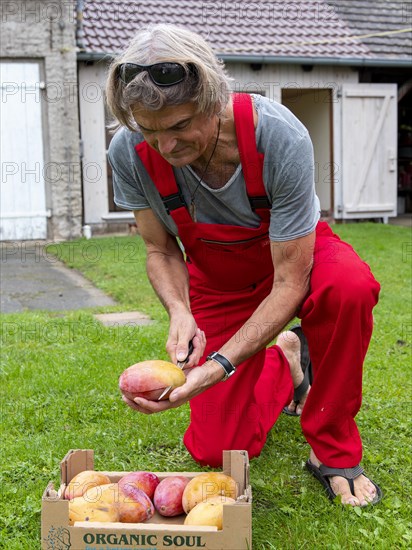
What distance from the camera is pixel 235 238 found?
111 inches

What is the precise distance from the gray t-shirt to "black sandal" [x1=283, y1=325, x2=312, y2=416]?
89cm

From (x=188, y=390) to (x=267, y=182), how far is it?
82 cm

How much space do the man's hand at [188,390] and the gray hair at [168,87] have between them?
2.76 feet

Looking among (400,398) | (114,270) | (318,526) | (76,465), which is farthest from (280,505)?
(114,270)

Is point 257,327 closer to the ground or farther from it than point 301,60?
closer to the ground

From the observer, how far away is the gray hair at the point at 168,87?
2.23 metres

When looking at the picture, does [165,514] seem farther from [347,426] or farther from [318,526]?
[347,426]

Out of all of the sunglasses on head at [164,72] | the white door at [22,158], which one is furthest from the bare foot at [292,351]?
the white door at [22,158]

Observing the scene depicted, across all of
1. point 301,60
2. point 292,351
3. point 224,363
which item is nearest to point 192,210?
point 224,363

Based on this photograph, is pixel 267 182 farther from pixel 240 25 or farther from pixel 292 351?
pixel 240 25

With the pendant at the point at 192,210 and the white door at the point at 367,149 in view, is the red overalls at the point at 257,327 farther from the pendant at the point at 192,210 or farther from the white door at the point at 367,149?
the white door at the point at 367,149

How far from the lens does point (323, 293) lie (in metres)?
2.59

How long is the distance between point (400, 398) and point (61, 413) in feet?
5.56

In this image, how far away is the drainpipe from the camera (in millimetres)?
10586
